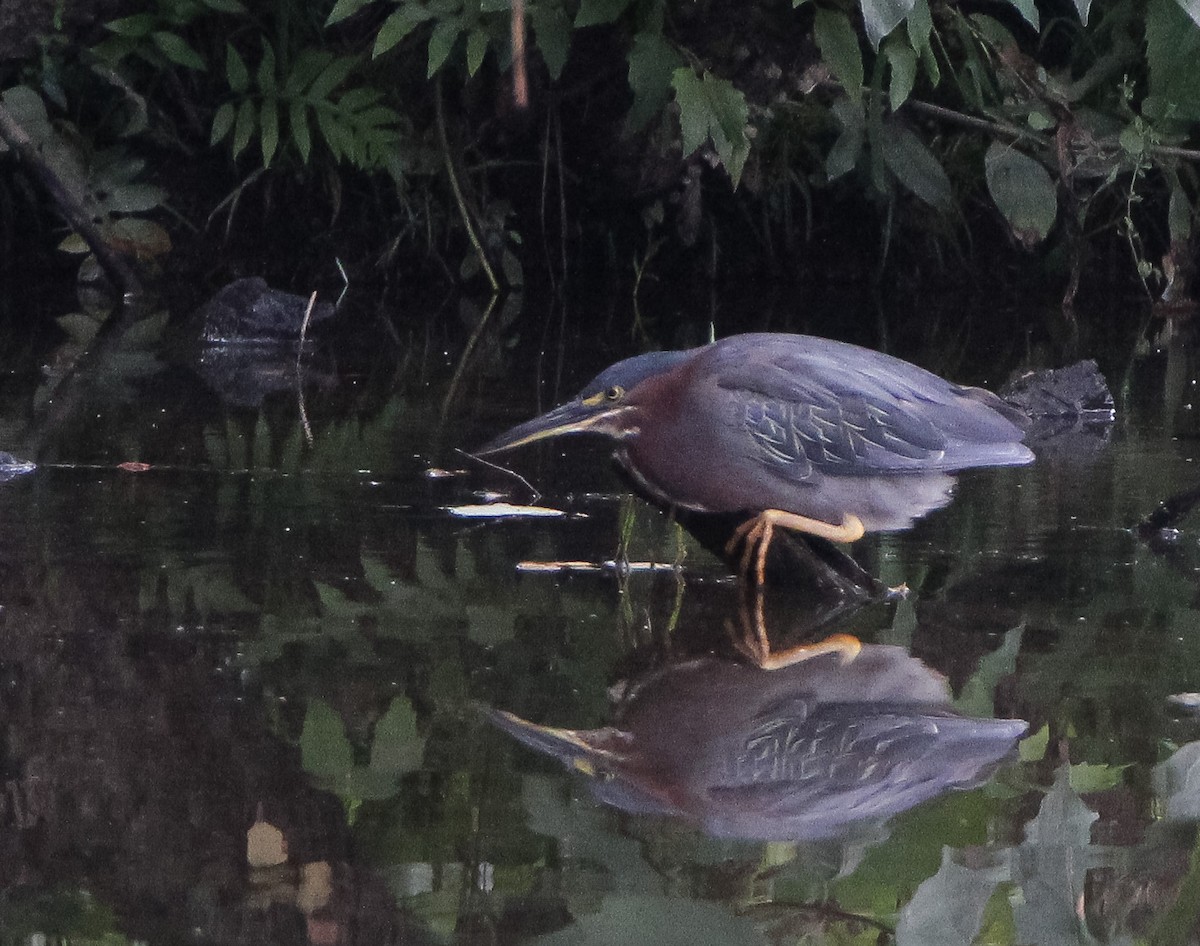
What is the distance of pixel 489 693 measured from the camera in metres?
2.94

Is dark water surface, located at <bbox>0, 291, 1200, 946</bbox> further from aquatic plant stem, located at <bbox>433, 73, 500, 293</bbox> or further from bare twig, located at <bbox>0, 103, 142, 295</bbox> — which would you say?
aquatic plant stem, located at <bbox>433, 73, 500, 293</bbox>

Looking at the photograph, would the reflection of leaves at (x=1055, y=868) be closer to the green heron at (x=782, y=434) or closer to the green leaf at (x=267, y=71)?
the green heron at (x=782, y=434)

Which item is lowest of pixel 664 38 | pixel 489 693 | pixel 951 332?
pixel 951 332

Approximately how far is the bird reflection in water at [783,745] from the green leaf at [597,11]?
4.61 m

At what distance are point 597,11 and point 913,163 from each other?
64.5 inches

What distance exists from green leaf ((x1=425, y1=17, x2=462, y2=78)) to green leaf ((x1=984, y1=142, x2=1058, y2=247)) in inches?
90.3

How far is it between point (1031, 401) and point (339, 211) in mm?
4365

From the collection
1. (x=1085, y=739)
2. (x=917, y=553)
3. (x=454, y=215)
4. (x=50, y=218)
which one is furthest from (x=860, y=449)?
(x=50, y=218)

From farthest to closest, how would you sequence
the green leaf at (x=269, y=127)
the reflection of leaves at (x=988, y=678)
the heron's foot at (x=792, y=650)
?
the green leaf at (x=269, y=127)
the heron's foot at (x=792, y=650)
the reflection of leaves at (x=988, y=678)

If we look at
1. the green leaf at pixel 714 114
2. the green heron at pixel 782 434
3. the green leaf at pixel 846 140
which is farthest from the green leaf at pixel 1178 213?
the green heron at pixel 782 434

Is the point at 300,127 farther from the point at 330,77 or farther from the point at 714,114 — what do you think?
the point at 714,114

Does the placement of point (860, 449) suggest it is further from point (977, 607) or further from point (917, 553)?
point (977, 607)

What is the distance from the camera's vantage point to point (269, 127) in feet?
26.6

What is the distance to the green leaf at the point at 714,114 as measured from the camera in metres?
7.06
